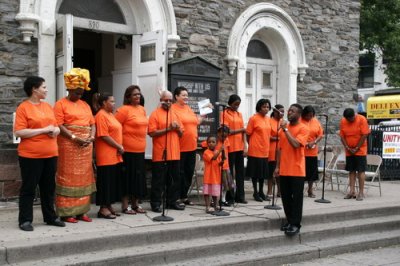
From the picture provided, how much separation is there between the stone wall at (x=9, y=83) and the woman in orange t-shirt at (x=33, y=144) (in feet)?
5.30

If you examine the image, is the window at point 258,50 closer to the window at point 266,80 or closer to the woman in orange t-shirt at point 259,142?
the window at point 266,80

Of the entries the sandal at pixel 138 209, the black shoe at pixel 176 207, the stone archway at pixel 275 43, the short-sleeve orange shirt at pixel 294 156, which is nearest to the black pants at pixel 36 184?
the sandal at pixel 138 209

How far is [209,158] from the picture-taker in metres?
7.33

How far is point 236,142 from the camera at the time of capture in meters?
8.22

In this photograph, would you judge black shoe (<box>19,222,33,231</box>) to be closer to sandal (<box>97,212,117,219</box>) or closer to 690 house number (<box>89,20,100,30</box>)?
sandal (<box>97,212,117,219</box>)

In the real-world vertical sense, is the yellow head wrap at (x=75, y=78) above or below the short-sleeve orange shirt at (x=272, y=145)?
above

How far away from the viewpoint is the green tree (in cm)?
1977

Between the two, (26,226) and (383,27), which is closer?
(26,226)

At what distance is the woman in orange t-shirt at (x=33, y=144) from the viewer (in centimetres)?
583

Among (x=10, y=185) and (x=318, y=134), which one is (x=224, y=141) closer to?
(x=318, y=134)

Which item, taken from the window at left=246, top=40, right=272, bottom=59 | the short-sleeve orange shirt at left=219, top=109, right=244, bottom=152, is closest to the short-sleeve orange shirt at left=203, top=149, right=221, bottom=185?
the short-sleeve orange shirt at left=219, top=109, right=244, bottom=152

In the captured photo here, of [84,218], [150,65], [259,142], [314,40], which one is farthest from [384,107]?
[84,218]

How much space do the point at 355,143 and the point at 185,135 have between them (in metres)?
3.39

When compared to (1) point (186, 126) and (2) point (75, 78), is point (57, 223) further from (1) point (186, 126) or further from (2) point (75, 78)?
(1) point (186, 126)
